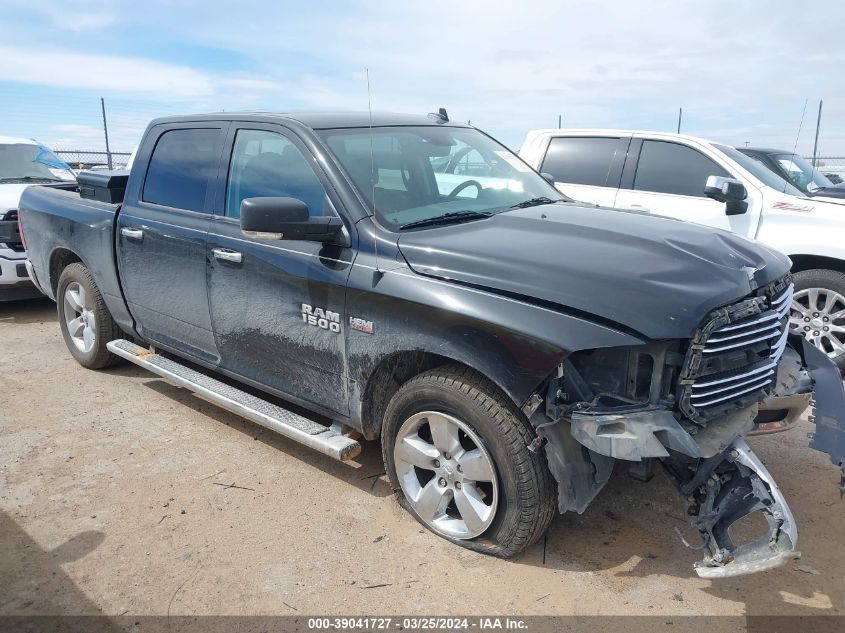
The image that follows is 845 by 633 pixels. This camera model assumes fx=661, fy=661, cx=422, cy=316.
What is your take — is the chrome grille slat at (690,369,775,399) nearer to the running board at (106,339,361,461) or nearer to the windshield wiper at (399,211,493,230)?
the windshield wiper at (399,211,493,230)

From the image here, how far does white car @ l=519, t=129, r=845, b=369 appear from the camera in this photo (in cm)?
536

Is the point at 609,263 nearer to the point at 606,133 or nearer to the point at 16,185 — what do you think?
the point at 606,133

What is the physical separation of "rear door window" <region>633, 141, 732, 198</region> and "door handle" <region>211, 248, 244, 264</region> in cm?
401

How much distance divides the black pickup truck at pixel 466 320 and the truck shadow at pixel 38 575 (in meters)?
1.07

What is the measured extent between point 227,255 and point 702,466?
2682 mm

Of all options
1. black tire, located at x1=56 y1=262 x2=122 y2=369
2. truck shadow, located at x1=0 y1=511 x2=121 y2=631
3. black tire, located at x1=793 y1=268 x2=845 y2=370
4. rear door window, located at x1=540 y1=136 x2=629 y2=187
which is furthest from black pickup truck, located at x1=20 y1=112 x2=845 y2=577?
black tire, located at x1=793 y1=268 x2=845 y2=370

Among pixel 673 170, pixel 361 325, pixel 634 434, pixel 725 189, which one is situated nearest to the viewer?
pixel 634 434

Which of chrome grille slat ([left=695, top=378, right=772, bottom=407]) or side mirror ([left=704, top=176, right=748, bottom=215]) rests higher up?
side mirror ([left=704, top=176, right=748, bottom=215])

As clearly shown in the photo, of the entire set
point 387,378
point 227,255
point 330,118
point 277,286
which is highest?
point 330,118

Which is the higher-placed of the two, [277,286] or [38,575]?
[277,286]

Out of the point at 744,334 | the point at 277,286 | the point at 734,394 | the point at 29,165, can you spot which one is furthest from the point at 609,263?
the point at 29,165

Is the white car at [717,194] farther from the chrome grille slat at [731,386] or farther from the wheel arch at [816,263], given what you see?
the chrome grille slat at [731,386]

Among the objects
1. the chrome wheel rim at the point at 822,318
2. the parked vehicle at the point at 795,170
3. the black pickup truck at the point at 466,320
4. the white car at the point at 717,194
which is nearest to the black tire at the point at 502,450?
the black pickup truck at the point at 466,320

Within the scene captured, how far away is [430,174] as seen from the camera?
12.5 ft
